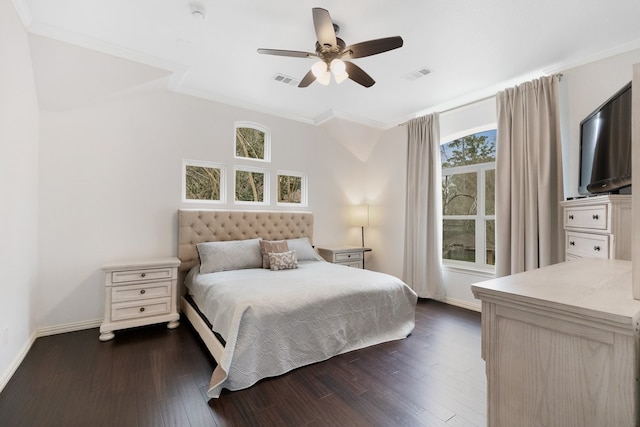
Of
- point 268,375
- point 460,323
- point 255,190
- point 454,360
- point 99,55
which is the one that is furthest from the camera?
point 255,190

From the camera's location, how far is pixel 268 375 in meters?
2.15

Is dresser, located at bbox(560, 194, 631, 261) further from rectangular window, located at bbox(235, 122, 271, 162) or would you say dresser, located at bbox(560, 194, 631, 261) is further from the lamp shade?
rectangular window, located at bbox(235, 122, 271, 162)

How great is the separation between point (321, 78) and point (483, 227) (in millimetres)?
3051

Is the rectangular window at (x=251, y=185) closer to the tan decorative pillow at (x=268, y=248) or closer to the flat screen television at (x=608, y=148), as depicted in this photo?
the tan decorative pillow at (x=268, y=248)

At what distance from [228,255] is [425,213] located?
113 inches

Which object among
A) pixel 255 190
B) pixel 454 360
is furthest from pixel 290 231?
pixel 454 360

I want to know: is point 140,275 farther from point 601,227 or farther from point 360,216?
point 601,227

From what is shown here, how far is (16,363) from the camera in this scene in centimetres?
227

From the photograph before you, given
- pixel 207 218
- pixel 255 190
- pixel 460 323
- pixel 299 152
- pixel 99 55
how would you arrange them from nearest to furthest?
1. pixel 99 55
2. pixel 460 323
3. pixel 207 218
4. pixel 255 190
5. pixel 299 152

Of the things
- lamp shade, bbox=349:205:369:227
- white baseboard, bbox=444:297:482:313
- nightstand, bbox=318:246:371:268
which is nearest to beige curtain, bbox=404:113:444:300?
white baseboard, bbox=444:297:482:313

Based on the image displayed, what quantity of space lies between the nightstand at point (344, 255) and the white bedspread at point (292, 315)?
1.30m

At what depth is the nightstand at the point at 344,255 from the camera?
4.62 meters

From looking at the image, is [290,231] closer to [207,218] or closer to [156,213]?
[207,218]

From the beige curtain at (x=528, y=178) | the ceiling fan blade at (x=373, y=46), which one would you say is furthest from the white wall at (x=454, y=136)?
the ceiling fan blade at (x=373, y=46)
